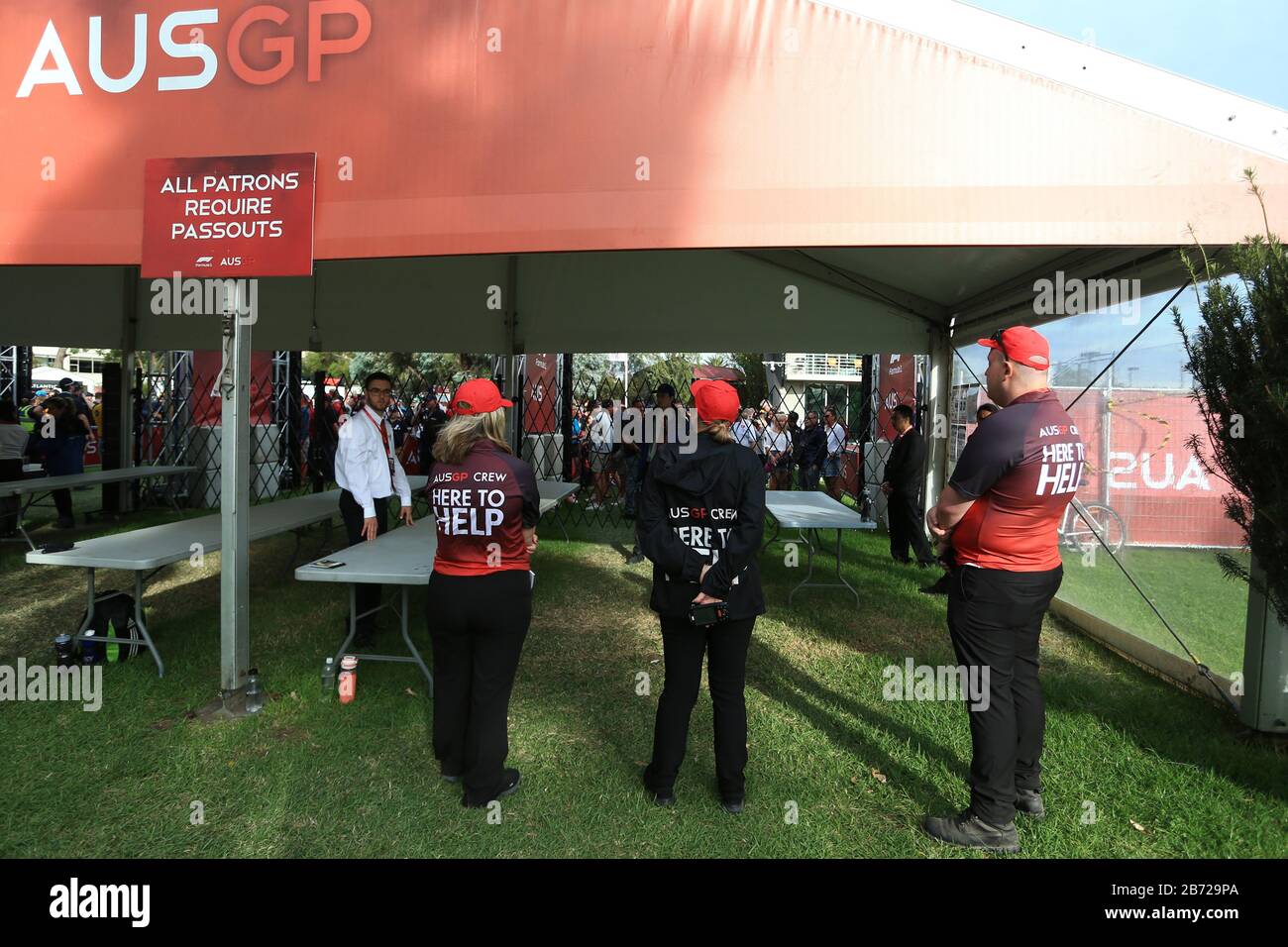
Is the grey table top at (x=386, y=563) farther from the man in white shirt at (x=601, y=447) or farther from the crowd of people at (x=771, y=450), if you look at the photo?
the man in white shirt at (x=601, y=447)

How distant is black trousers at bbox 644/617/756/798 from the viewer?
8.48 ft

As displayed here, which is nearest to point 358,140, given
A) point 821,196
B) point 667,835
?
point 821,196

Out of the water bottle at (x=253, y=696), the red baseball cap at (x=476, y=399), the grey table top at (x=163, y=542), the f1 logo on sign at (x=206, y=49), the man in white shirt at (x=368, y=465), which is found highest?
the f1 logo on sign at (x=206, y=49)

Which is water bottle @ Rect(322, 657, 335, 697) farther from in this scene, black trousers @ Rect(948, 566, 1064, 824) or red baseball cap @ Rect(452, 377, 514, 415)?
black trousers @ Rect(948, 566, 1064, 824)

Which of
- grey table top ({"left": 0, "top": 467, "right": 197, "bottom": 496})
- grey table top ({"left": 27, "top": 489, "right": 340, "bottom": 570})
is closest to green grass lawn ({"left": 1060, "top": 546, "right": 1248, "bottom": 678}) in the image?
grey table top ({"left": 27, "top": 489, "right": 340, "bottom": 570})

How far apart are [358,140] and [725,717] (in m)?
2.84

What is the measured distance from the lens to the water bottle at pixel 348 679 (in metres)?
3.65

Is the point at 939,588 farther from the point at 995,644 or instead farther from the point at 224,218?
the point at 224,218

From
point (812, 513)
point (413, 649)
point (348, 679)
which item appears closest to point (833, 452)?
point (812, 513)

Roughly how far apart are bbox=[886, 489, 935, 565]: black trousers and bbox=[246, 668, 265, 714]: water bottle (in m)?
5.46

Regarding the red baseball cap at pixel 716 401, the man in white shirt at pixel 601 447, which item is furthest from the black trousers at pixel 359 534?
the man in white shirt at pixel 601 447

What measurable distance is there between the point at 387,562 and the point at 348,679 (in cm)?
61

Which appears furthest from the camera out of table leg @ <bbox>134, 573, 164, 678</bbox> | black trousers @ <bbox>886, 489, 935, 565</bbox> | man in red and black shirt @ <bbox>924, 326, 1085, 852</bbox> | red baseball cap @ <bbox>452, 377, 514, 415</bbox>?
black trousers @ <bbox>886, 489, 935, 565</bbox>

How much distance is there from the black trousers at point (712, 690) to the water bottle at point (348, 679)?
70.5 inches
